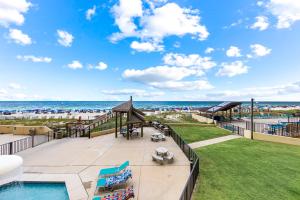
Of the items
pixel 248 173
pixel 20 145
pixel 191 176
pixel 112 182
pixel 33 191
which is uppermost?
pixel 191 176

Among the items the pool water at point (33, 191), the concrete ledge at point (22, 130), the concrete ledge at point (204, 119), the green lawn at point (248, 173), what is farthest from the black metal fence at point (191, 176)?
the concrete ledge at point (22, 130)

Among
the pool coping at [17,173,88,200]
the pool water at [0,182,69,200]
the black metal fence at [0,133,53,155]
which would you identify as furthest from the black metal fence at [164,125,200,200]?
the black metal fence at [0,133,53,155]

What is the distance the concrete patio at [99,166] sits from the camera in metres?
7.73

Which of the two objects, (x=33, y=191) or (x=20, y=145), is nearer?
(x=33, y=191)

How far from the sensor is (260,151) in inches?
526

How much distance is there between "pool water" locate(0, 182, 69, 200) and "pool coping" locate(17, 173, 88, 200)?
0.19 meters

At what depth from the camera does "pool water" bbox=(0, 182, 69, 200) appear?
292 inches

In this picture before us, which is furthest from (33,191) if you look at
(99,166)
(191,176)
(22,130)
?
(22,130)

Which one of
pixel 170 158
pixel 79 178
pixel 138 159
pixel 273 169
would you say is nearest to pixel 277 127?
pixel 273 169

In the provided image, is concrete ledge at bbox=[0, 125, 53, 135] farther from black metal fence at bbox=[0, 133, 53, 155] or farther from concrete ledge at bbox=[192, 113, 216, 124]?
concrete ledge at bbox=[192, 113, 216, 124]

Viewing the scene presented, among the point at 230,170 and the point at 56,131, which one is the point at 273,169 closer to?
the point at 230,170

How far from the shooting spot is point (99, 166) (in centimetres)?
1052

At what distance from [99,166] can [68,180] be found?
83.1 inches

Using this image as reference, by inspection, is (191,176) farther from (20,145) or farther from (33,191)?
(20,145)
